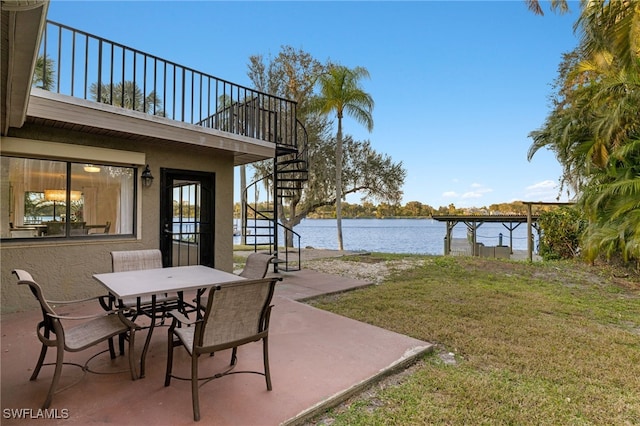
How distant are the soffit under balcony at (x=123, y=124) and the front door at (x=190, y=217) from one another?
0.70m

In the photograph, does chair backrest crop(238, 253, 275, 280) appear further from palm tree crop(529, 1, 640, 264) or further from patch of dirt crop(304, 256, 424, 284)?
palm tree crop(529, 1, 640, 264)

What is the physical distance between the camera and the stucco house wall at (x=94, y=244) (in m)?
4.19

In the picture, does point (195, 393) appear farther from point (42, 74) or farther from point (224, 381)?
point (42, 74)

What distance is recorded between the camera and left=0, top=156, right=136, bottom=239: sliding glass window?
14.0 ft

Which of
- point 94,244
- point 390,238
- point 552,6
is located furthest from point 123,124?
point 390,238

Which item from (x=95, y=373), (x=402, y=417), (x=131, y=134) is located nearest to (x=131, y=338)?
(x=95, y=373)

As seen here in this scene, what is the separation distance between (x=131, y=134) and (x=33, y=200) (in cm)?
155

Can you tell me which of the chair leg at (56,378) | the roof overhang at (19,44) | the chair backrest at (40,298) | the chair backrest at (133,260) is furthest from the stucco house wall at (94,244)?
the chair leg at (56,378)

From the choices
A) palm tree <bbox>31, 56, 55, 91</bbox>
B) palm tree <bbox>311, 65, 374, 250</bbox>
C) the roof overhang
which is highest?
palm tree <bbox>311, 65, 374, 250</bbox>

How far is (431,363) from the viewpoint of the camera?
2900 mm

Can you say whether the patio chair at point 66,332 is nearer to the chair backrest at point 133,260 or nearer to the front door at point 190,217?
the chair backrest at point 133,260

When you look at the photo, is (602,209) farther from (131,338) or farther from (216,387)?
(131,338)

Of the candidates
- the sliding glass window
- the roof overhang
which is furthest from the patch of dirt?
the roof overhang

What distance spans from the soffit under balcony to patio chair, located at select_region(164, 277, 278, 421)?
11.1 feet
